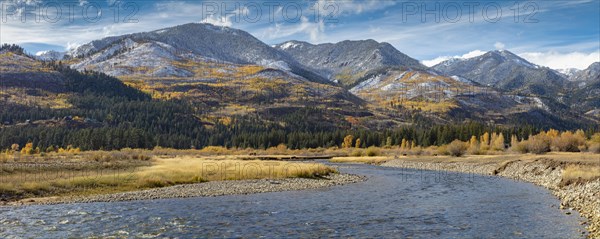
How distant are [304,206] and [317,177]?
2959 cm

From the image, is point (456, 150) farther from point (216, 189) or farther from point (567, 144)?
point (216, 189)

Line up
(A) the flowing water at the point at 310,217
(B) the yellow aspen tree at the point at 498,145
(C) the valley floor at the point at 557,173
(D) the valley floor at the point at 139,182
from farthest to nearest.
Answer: (B) the yellow aspen tree at the point at 498,145 < (D) the valley floor at the point at 139,182 < (C) the valley floor at the point at 557,173 < (A) the flowing water at the point at 310,217

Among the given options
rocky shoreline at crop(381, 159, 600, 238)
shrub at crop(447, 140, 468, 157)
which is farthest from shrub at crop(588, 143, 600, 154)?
rocky shoreline at crop(381, 159, 600, 238)

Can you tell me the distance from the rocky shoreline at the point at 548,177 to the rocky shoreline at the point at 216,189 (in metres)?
27.0

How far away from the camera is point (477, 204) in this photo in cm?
4456

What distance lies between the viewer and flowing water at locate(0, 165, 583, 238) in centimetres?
3028

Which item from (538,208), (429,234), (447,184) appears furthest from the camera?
(447,184)

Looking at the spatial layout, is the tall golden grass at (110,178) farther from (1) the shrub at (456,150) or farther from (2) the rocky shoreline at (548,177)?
(1) the shrub at (456,150)

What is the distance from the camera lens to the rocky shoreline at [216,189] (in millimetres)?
44594

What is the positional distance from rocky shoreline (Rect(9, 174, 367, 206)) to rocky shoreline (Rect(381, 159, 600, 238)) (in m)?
27.0

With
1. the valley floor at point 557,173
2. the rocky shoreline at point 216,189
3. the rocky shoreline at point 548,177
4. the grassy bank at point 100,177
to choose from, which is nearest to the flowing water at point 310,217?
the rocky shoreline at point 548,177

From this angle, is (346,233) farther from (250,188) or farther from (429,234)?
(250,188)

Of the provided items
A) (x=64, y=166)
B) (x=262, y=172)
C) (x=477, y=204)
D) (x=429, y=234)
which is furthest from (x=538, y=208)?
(x=64, y=166)

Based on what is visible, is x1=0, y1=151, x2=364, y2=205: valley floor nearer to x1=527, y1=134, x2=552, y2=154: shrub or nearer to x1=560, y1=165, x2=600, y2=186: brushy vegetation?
x1=560, y1=165, x2=600, y2=186: brushy vegetation
